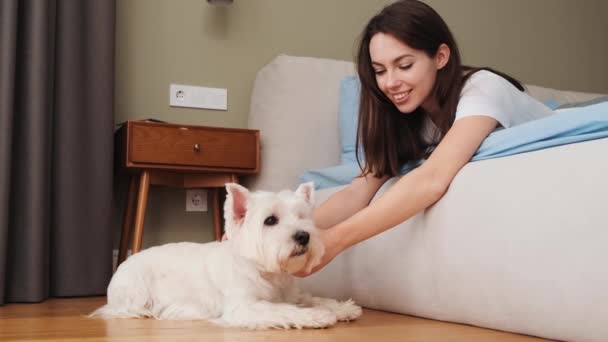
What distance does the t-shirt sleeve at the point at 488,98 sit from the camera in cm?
176

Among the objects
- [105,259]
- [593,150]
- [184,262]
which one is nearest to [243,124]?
[105,259]

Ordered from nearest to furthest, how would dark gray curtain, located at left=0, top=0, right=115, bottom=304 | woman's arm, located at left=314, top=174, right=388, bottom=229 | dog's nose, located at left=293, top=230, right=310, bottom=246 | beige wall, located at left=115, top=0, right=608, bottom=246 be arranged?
1. dog's nose, located at left=293, top=230, right=310, bottom=246
2. woman's arm, located at left=314, top=174, right=388, bottom=229
3. dark gray curtain, located at left=0, top=0, right=115, bottom=304
4. beige wall, located at left=115, top=0, right=608, bottom=246

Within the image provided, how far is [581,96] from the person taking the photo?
13.1 feet

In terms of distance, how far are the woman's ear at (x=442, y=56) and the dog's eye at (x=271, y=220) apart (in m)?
0.73

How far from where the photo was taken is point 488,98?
179 cm

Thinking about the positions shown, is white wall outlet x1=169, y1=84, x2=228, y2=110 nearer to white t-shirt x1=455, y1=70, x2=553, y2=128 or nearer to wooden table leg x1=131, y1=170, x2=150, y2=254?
wooden table leg x1=131, y1=170, x2=150, y2=254

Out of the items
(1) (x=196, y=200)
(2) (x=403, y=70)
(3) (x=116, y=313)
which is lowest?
(3) (x=116, y=313)

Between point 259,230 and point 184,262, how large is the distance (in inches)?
15.5

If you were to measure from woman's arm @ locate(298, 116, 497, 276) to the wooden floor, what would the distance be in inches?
9.0

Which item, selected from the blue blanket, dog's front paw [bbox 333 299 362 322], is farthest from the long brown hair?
dog's front paw [bbox 333 299 362 322]

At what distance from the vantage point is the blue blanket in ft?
4.61

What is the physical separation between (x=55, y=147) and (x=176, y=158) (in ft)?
1.77

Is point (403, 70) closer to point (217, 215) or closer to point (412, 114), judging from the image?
point (412, 114)

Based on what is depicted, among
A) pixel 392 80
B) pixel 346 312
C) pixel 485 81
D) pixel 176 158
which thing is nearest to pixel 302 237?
pixel 346 312
